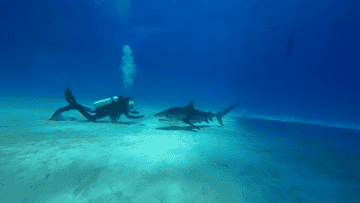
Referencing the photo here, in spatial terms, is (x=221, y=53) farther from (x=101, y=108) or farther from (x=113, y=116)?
(x=101, y=108)

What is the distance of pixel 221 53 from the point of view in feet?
314

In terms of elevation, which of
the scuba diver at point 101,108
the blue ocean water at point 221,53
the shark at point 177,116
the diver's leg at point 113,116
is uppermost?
the blue ocean water at point 221,53

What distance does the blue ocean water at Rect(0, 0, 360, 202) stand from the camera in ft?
57.5

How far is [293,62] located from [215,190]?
346 feet

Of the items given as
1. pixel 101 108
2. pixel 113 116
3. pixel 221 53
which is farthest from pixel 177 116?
pixel 221 53

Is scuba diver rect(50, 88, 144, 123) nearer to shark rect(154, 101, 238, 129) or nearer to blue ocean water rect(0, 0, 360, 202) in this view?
shark rect(154, 101, 238, 129)

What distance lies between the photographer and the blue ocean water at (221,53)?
1753 cm

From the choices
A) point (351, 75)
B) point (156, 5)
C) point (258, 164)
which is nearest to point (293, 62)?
point (351, 75)

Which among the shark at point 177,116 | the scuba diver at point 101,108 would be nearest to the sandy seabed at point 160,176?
the shark at point 177,116

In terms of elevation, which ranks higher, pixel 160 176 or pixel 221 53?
pixel 221 53

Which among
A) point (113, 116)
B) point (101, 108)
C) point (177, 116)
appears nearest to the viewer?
point (177, 116)

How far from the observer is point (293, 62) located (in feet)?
259

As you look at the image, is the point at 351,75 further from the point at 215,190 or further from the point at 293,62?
the point at 215,190

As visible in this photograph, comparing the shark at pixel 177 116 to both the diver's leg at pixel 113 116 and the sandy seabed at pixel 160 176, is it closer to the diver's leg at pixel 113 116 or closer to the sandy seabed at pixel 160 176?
the sandy seabed at pixel 160 176
